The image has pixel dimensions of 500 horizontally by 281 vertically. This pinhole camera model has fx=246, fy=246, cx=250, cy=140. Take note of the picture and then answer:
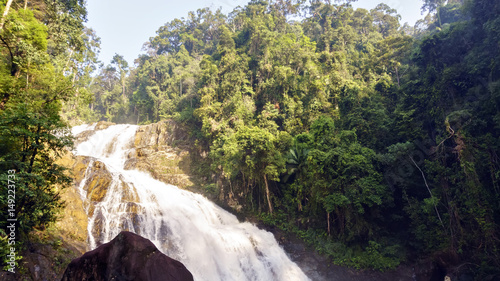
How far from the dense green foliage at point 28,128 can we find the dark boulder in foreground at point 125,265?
110 inches

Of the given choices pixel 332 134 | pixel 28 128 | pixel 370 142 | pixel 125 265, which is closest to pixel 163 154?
pixel 332 134

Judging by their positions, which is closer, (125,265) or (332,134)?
(125,265)

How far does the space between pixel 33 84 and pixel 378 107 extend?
20467 millimetres

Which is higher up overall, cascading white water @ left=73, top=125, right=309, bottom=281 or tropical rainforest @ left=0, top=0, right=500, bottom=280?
tropical rainforest @ left=0, top=0, right=500, bottom=280

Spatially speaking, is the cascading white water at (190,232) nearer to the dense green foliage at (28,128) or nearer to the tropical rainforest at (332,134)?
the tropical rainforest at (332,134)

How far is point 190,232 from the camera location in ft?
43.7

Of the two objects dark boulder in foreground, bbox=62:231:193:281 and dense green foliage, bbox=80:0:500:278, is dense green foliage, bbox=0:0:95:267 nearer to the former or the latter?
dark boulder in foreground, bbox=62:231:193:281

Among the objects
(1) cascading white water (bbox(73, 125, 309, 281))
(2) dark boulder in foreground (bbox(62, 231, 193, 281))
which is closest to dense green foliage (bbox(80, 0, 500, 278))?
(1) cascading white water (bbox(73, 125, 309, 281))

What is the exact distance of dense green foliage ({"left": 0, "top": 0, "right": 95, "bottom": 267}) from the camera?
6.33m

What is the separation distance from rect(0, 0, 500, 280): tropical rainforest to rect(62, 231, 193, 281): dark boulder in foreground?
281 cm

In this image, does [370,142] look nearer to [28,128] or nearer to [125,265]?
[125,265]

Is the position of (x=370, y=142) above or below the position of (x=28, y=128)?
above

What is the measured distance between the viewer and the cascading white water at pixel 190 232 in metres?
11.8

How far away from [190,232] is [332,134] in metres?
11.1
